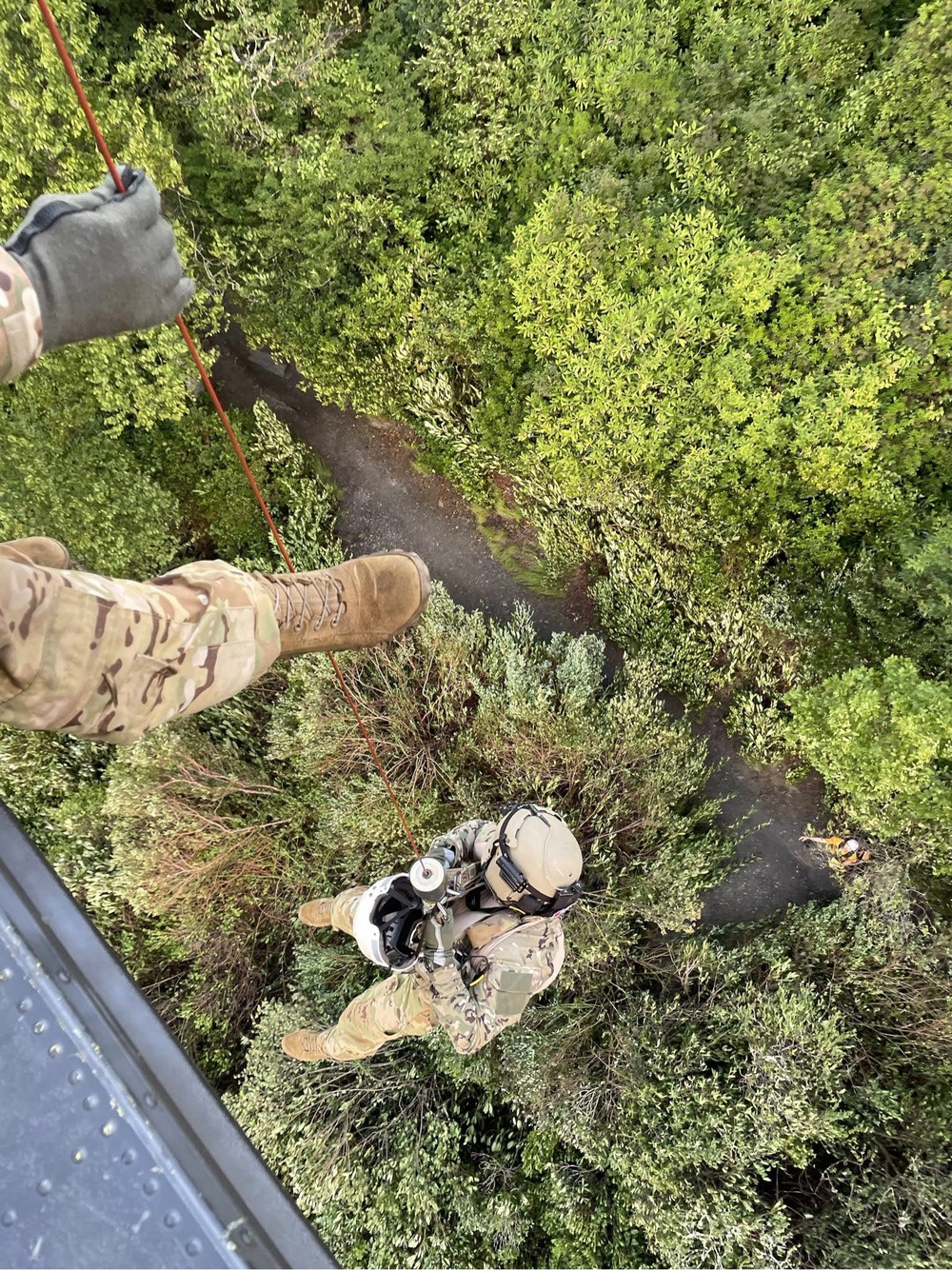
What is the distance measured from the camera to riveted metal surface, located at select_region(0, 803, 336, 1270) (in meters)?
1.85

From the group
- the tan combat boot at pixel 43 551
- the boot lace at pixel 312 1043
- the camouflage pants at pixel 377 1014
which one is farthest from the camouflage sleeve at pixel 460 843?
the tan combat boot at pixel 43 551

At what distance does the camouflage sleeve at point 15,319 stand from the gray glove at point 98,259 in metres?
0.09

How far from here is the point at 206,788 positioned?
642 cm

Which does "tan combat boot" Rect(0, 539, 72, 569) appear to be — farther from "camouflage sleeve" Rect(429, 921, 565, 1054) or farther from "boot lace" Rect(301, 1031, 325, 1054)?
"boot lace" Rect(301, 1031, 325, 1054)

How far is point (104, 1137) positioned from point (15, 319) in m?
2.36

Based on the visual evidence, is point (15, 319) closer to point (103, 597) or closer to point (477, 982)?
point (103, 597)

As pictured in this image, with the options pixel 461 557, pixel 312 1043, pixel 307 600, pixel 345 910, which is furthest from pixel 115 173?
pixel 312 1043

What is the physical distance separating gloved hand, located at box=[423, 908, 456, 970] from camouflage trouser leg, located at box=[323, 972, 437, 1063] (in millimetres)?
540

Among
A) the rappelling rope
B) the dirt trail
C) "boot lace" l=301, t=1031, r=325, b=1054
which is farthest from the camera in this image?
the dirt trail

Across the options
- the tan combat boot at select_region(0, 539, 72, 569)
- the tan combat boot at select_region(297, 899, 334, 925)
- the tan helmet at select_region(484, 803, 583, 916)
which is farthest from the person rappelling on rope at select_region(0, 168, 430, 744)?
the tan combat boot at select_region(297, 899, 334, 925)

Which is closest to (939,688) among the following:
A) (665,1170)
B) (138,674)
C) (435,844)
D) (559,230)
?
(435,844)

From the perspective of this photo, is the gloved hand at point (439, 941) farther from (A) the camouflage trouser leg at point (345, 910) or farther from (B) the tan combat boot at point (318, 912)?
(B) the tan combat boot at point (318, 912)

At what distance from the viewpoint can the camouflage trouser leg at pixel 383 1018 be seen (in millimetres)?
4355

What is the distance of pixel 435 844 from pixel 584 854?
8.07 feet
